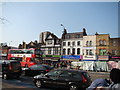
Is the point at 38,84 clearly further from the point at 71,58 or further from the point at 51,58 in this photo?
the point at 51,58

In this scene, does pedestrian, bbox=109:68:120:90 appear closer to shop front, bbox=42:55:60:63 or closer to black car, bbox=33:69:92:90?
black car, bbox=33:69:92:90

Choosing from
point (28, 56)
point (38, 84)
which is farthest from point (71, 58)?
point (38, 84)

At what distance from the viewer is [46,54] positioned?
2023 inches

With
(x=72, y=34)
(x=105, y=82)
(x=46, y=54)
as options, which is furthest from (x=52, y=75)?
(x=46, y=54)

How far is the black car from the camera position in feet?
31.9

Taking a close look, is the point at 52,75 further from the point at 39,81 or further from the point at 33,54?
the point at 33,54

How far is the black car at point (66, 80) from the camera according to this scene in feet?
31.9

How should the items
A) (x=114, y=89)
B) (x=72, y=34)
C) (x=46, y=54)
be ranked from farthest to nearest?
(x=46, y=54)
(x=72, y=34)
(x=114, y=89)

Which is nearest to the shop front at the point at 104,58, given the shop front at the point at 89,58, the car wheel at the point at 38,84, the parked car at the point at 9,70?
the shop front at the point at 89,58

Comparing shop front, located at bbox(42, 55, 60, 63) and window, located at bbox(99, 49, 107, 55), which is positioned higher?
window, located at bbox(99, 49, 107, 55)

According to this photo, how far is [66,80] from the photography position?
33.1 ft

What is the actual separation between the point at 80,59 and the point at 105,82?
134 feet

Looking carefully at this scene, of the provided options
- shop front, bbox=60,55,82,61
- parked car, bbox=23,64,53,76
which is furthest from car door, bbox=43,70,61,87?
shop front, bbox=60,55,82,61

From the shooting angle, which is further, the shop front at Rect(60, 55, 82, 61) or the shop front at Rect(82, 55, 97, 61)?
the shop front at Rect(60, 55, 82, 61)
